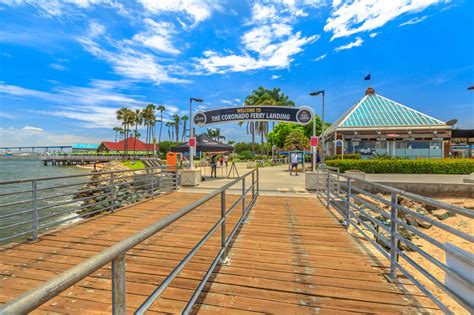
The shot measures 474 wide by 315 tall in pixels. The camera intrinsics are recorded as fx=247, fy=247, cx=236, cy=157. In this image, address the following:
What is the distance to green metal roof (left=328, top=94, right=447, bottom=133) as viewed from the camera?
24.0 metres

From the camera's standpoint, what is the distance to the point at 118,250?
116 cm

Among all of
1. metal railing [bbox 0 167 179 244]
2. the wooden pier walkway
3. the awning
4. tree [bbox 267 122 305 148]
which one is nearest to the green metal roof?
tree [bbox 267 122 305 148]

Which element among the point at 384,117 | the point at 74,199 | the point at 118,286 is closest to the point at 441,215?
the point at 118,286

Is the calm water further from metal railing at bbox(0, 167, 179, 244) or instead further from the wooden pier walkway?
the wooden pier walkway

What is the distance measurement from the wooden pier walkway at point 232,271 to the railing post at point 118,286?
1383mm

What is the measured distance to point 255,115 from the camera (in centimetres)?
1148

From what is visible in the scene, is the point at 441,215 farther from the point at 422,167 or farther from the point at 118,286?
the point at 118,286

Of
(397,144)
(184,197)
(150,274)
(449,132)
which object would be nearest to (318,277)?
(150,274)

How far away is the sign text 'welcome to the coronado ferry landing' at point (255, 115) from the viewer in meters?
10.9

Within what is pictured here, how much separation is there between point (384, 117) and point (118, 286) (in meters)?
29.5

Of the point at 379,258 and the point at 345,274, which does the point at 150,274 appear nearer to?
the point at 345,274

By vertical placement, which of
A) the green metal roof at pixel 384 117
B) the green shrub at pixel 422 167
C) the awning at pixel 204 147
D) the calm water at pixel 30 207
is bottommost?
the calm water at pixel 30 207

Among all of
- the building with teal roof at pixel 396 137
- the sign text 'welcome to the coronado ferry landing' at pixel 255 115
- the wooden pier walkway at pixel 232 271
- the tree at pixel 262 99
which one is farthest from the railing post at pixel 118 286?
the tree at pixel 262 99

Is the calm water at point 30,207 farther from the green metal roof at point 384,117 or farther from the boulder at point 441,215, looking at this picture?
the green metal roof at point 384,117
